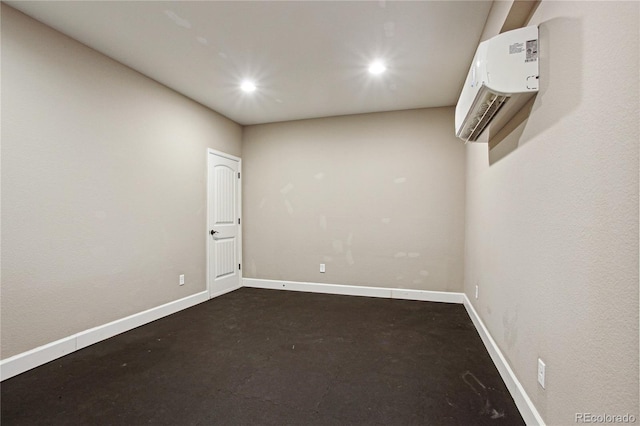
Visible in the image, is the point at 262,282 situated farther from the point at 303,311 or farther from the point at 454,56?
the point at 454,56

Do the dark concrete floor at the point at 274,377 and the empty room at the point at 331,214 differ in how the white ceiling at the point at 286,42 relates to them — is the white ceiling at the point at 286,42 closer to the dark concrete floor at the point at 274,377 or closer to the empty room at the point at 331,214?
the empty room at the point at 331,214

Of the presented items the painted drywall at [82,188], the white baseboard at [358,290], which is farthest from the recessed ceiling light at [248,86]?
the white baseboard at [358,290]

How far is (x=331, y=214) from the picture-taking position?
4.48 meters

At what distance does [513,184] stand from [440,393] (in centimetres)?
148

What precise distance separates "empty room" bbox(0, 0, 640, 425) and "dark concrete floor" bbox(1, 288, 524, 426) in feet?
0.06

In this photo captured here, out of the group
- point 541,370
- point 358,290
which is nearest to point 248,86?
point 358,290

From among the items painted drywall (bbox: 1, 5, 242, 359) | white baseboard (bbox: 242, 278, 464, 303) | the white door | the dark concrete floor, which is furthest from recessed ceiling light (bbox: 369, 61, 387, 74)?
white baseboard (bbox: 242, 278, 464, 303)

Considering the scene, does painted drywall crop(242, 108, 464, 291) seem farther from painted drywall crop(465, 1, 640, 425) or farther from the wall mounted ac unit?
the wall mounted ac unit

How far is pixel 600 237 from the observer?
1023mm

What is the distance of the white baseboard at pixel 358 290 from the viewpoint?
4012mm

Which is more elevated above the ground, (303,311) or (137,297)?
(137,297)

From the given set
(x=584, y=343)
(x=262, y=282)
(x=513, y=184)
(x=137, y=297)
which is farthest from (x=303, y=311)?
(x=584, y=343)

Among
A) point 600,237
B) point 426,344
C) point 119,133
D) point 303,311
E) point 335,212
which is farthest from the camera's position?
point 335,212

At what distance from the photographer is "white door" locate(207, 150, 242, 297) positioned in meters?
4.19
